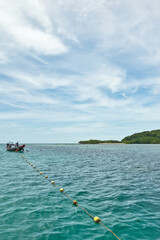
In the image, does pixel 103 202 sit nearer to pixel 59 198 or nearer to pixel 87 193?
pixel 87 193

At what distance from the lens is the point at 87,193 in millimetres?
14070

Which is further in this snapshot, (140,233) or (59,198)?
(59,198)

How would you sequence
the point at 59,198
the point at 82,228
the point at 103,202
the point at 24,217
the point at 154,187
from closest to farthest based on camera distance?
1. the point at 82,228
2. the point at 24,217
3. the point at 103,202
4. the point at 59,198
5. the point at 154,187

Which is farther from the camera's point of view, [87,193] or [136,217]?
[87,193]

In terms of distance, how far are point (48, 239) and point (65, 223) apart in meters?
1.64

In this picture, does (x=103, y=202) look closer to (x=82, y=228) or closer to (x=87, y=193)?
(x=87, y=193)

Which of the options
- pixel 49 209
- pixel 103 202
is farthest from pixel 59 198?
pixel 103 202

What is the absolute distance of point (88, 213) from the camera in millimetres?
10164

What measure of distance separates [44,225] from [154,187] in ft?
37.0

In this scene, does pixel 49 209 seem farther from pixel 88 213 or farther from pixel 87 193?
pixel 87 193

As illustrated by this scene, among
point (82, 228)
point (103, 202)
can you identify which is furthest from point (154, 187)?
point (82, 228)

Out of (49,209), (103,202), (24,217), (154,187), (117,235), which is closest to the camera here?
(117,235)

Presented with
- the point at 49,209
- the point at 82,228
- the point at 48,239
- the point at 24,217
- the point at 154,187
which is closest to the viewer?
the point at 48,239

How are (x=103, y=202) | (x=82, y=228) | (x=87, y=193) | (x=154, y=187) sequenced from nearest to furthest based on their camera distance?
(x=82, y=228) → (x=103, y=202) → (x=87, y=193) → (x=154, y=187)
